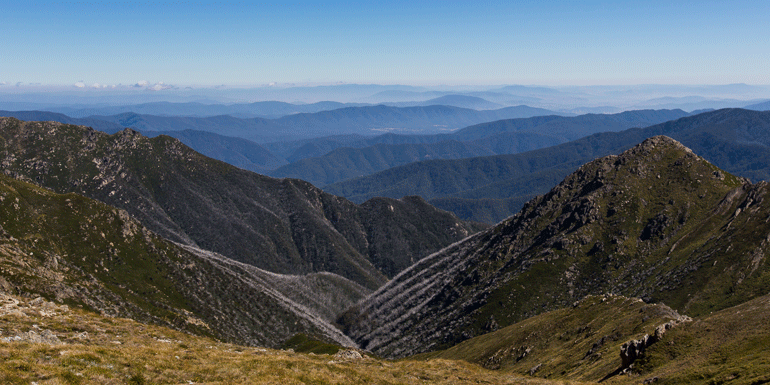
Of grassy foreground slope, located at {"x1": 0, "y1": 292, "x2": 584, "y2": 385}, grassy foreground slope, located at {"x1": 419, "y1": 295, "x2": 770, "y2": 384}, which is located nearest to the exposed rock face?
grassy foreground slope, located at {"x1": 419, "y1": 295, "x2": 770, "y2": 384}

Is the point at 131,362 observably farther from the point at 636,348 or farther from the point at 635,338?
the point at 635,338

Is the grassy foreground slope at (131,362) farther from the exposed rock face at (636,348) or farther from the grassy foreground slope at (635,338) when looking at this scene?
the grassy foreground slope at (635,338)

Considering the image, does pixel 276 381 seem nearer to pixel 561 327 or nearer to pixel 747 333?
pixel 747 333

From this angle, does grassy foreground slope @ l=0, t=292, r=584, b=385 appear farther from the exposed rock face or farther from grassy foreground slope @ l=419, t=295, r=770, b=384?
grassy foreground slope @ l=419, t=295, r=770, b=384

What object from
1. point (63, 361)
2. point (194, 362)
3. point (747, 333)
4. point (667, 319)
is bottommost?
point (667, 319)

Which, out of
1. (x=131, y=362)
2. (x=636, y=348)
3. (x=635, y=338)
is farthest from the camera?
(x=635, y=338)

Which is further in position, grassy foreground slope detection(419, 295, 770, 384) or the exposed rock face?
the exposed rock face

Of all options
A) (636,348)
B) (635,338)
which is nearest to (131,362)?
(636,348)

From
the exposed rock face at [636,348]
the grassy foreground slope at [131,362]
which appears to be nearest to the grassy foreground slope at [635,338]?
the exposed rock face at [636,348]

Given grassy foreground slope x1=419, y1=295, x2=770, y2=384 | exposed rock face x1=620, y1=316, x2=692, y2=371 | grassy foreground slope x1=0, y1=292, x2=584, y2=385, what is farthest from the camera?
exposed rock face x1=620, y1=316, x2=692, y2=371

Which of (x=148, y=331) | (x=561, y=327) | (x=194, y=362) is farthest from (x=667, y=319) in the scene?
(x=148, y=331)

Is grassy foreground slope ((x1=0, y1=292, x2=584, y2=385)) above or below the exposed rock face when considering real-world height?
above
